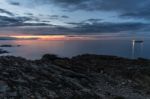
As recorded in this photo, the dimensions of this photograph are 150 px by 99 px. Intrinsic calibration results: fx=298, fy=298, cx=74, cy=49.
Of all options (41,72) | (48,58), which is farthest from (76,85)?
(48,58)

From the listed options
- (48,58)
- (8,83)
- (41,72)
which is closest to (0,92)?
(8,83)

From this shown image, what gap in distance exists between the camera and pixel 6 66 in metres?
19.5

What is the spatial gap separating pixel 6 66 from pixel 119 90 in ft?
24.5

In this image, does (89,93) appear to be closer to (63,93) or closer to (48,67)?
(63,93)

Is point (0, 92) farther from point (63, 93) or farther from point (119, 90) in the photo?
point (119, 90)

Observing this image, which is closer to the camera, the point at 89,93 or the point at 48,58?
the point at 89,93

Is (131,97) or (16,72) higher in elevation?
(16,72)

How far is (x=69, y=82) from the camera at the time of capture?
1827cm

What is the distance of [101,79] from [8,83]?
7354 millimetres

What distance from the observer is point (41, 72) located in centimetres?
1927

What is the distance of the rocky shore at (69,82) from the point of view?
52.2 feet

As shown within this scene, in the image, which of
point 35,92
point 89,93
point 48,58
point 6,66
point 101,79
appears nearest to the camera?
point 35,92

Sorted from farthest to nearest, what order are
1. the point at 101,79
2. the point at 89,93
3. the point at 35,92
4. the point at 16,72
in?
1. the point at 101,79
2. the point at 16,72
3. the point at 89,93
4. the point at 35,92

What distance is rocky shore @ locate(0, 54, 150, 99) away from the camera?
1592cm
